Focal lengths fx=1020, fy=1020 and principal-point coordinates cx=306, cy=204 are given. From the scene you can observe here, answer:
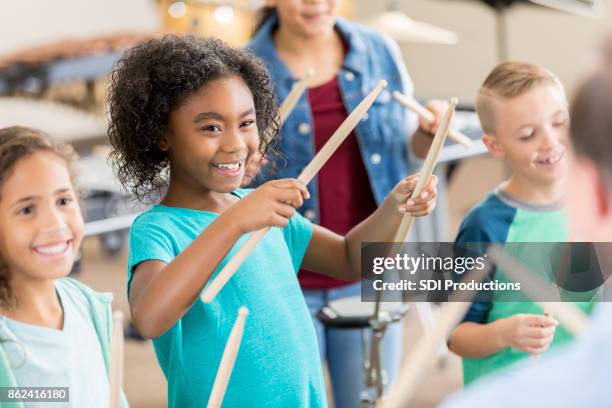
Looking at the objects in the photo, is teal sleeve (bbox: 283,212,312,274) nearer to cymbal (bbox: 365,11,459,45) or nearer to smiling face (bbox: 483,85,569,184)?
smiling face (bbox: 483,85,569,184)

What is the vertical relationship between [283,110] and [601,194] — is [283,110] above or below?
above

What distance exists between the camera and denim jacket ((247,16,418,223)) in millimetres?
1564

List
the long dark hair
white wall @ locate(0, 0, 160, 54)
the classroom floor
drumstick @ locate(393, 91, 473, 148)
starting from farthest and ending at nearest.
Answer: white wall @ locate(0, 0, 160, 54), the classroom floor, drumstick @ locate(393, 91, 473, 148), the long dark hair

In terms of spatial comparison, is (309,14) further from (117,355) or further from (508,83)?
(117,355)

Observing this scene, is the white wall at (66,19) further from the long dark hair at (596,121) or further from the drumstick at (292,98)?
the long dark hair at (596,121)

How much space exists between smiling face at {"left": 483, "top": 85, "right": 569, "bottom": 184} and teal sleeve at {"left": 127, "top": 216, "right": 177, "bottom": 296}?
39cm

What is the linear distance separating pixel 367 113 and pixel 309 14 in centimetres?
18

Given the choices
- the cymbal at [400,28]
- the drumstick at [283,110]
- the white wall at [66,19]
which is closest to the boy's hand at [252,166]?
the drumstick at [283,110]

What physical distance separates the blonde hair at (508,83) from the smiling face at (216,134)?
0.29 meters

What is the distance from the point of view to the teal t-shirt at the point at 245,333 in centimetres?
100

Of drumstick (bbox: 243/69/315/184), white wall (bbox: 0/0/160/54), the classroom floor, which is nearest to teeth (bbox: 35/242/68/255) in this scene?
drumstick (bbox: 243/69/315/184)

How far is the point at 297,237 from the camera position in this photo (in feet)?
3.76

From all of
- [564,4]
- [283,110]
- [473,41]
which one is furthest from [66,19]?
[283,110]

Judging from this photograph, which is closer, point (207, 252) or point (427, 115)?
point (207, 252)
